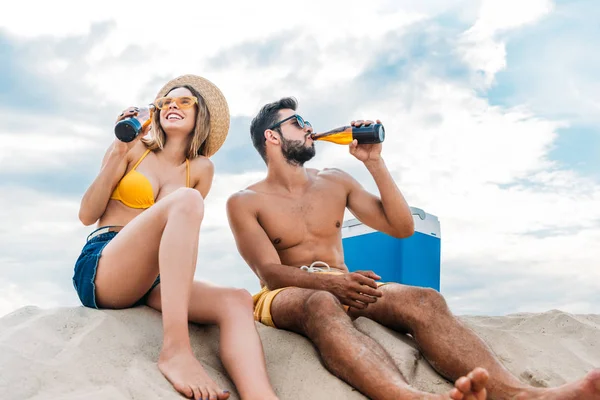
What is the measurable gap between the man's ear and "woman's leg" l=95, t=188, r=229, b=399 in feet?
4.05

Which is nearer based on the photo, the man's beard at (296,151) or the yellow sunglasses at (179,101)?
the yellow sunglasses at (179,101)

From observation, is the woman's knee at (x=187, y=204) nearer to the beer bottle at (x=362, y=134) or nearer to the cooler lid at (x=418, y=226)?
the beer bottle at (x=362, y=134)

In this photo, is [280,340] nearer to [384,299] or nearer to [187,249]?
[384,299]

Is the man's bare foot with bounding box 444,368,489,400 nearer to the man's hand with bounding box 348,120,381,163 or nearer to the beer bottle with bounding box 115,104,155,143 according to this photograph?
the man's hand with bounding box 348,120,381,163

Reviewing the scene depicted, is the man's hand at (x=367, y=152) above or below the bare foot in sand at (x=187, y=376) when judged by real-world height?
above

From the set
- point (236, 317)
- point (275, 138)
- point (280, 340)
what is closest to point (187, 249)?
point (236, 317)

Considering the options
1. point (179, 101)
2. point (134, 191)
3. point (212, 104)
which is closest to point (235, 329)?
point (134, 191)

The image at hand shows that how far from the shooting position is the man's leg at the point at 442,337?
100 inches

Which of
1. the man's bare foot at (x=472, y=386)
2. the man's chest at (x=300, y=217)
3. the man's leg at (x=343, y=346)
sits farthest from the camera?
the man's chest at (x=300, y=217)

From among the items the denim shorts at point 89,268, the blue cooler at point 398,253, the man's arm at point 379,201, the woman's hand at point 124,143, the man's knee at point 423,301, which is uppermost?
the woman's hand at point 124,143

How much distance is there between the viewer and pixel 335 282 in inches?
118

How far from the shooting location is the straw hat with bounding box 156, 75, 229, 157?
3.38 m

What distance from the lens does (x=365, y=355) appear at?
253 cm

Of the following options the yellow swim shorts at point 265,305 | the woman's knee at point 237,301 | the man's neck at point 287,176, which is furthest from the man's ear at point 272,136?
the woman's knee at point 237,301
